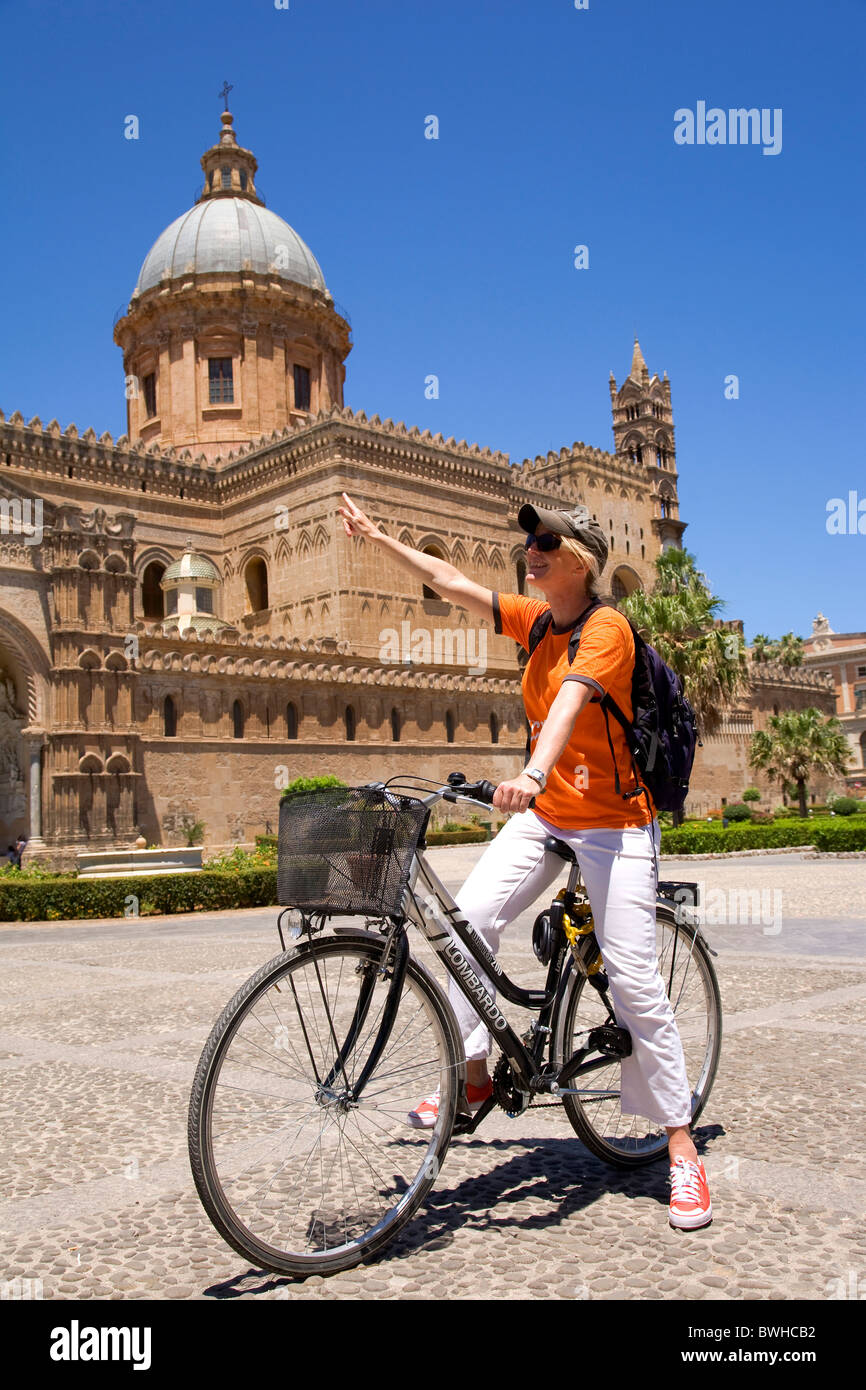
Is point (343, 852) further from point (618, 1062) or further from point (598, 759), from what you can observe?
point (618, 1062)

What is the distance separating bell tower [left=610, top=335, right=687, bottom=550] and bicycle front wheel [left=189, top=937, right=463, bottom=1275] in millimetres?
49651

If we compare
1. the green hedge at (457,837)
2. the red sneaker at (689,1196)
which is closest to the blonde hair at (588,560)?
the red sneaker at (689,1196)

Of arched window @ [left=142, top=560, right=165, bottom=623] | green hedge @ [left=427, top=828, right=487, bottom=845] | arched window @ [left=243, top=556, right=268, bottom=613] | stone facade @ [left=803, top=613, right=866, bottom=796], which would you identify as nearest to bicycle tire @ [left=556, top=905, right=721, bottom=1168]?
green hedge @ [left=427, top=828, right=487, bottom=845]

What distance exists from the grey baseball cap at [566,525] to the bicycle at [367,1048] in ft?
2.93

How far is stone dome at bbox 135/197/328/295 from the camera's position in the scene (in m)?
42.7

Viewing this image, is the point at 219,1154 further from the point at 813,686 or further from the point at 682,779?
the point at 813,686

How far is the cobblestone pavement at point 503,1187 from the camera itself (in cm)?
285

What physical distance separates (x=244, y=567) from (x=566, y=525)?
3605 cm

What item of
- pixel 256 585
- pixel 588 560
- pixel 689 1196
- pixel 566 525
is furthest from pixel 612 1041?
pixel 256 585

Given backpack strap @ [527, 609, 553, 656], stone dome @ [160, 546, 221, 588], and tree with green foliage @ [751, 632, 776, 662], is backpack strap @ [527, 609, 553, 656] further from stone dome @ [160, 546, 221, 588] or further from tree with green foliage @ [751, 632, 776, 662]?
tree with green foliage @ [751, 632, 776, 662]

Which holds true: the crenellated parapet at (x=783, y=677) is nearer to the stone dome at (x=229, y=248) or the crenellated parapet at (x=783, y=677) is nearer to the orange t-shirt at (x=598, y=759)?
the stone dome at (x=229, y=248)

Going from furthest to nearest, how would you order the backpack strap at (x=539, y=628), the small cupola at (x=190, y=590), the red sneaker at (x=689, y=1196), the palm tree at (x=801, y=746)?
the palm tree at (x=801, y=746)
the small cupola at (x=190, y=590)
the backpack strap at (x=539, y=628)
the red sneaker at (x=689, y=1196)
